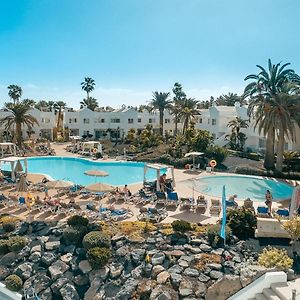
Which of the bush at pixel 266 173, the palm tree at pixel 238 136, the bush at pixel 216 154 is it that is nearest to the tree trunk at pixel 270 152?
the bush at pixel 266 173

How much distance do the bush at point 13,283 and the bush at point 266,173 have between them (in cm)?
2347

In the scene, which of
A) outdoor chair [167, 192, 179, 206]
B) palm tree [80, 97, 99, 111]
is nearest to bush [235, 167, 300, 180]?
outdoor chair [167, 192, 179, 206]

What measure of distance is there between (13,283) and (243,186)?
19617 mm

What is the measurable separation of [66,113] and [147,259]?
5123cm

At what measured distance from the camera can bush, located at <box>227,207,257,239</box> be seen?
1552cm

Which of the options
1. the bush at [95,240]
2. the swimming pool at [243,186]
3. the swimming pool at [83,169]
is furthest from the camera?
the swimming pool at [83,169]

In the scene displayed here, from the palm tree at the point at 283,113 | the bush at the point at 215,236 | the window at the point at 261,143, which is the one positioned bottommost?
the bush at the point at 215,236

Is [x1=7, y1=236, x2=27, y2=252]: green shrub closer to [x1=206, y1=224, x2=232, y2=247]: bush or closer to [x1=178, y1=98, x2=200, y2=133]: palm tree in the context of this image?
[x1=206, y1=224, x2=232, y2=247]: bush

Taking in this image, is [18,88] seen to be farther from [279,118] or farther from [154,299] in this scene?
[154,299]

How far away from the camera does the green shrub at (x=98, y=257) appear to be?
544 inches

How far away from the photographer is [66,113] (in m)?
61.7

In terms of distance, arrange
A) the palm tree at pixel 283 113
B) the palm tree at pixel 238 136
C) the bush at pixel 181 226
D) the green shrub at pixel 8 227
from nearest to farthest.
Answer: the bush at pixel 181 226 → the green shrub at pixel 8 227 → the palm tree at pixel 283 113 → the palm tree at pixel 238 136

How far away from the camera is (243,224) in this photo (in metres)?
15.6

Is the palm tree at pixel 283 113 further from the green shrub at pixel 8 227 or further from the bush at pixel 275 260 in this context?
the green shrub at pixel 8 227
